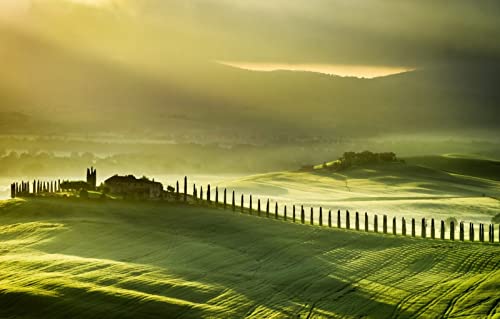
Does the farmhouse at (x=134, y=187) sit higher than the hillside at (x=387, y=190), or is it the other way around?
the farmhouse at (x=134, y=187)

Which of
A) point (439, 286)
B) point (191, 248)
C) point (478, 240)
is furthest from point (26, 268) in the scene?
point (478, 240)

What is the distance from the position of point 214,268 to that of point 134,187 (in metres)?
30.3

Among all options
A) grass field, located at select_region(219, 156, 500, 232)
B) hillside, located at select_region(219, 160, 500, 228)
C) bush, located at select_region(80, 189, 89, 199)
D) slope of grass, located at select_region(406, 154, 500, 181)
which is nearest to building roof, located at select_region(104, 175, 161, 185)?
bush, located at select_region(80, 189, 89, 199)

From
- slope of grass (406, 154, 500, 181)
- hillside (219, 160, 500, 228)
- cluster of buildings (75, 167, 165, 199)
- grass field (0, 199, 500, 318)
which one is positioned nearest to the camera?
grass field (0, 199, 500, 318)

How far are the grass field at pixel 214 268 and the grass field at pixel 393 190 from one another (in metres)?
29.9

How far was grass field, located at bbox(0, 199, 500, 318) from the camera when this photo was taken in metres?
45.6

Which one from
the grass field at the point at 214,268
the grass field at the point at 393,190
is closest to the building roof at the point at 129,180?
the grass field at the point at 214,268

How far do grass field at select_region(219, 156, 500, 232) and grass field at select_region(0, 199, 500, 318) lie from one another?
98.2 ft

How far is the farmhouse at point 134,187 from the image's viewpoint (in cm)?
8431

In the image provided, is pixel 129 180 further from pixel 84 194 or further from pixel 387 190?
pixel 387 190

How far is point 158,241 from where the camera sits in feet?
216

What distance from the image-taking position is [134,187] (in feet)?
278

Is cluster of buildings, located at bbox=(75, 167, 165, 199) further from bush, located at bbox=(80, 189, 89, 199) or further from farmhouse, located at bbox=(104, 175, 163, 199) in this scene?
bush, located at bbox=(80, 189, 89, 199)

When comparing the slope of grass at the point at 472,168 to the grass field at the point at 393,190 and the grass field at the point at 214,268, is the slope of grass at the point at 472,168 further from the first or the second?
the grass field at the point at 214,268
